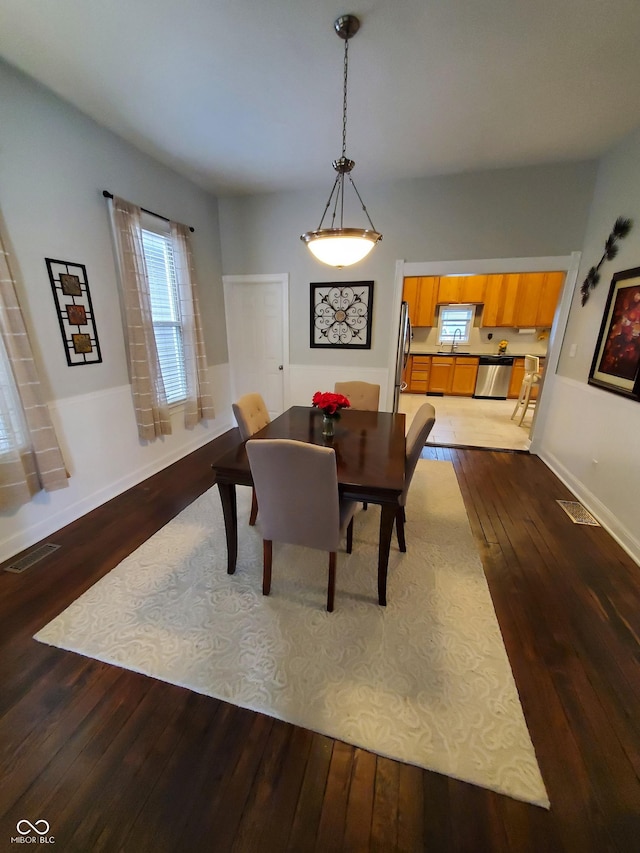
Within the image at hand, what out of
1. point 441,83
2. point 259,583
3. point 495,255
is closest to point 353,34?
point 441,83

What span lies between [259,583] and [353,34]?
9.75ft

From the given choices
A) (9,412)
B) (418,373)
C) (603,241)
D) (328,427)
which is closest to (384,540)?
(328,427)

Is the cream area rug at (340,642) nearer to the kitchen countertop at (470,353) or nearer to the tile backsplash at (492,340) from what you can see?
the kitchen countertop at (470,353)

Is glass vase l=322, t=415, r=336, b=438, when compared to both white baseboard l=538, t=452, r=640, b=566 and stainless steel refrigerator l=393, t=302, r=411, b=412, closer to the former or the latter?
stainless steel refrigerator l=393, t=302, r=411, b=412

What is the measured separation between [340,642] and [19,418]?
2309mm

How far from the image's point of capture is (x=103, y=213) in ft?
8.43

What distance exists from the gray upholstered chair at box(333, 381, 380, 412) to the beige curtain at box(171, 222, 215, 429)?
167cm

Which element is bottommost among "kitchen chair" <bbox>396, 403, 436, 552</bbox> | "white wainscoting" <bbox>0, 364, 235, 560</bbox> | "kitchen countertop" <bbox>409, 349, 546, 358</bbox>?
"white wainscoting" <bbox>0, 364, 235, 560</bbox>

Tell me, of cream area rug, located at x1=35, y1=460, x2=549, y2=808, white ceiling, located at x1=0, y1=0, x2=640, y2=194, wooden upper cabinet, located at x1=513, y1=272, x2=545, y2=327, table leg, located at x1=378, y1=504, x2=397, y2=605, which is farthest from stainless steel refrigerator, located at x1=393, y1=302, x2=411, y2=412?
wooden upper cabinet, located at x1=513, y1=272, x2=545, y2=327

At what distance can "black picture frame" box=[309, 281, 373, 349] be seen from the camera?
3879 mm

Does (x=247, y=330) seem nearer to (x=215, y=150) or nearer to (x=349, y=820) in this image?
(x=215, y=150)

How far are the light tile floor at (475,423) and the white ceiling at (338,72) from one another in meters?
2.91

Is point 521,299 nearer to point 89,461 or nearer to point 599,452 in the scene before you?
point 599,452

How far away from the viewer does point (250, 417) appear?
2326mm
